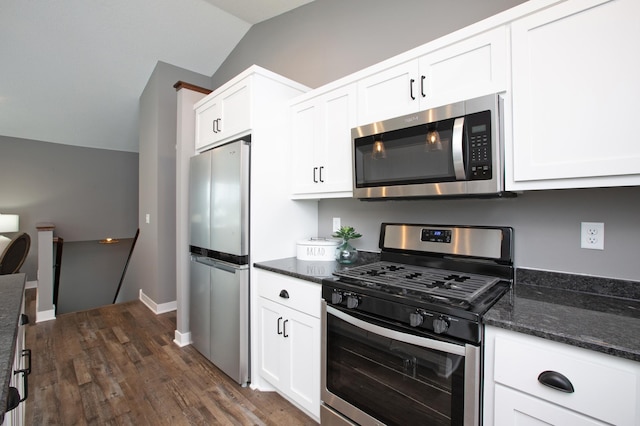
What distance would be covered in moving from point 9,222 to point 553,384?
6303 mm

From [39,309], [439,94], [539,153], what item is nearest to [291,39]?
[439,94]

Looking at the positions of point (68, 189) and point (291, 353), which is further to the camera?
point (68, 189)

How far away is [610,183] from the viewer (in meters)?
1.07

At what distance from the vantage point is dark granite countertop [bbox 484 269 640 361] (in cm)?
87

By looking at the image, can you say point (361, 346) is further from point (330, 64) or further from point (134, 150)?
point (134, 150)

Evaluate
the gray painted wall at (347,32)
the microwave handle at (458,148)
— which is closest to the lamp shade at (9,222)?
the gray painted wall at (347,32)

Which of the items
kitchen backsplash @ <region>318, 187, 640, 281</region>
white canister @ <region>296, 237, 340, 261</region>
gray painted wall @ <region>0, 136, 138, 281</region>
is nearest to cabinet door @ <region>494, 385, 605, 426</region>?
kitchen backsplash @ <region>318, 187, 640, 281</region>

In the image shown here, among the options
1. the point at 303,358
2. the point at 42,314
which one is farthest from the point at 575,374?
the point at 42,314

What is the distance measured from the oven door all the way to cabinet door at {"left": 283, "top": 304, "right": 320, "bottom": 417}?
0.09 metres

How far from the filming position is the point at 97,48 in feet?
11.1

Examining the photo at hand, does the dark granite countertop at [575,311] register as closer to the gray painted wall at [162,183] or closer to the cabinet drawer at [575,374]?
the cabinet drawer at [575,374]

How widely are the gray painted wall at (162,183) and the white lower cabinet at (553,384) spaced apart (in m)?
3.59

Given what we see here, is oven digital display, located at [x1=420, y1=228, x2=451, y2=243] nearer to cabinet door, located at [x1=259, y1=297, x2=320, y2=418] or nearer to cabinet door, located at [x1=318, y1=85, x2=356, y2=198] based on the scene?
cabinet door, located at [x1=318, y1=85, x2=356, y2=198]

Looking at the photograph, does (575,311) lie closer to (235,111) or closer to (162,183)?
(235,111)
